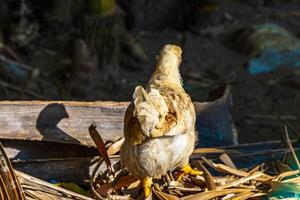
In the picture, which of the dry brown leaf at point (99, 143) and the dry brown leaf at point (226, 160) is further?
the dry brown leaf at point (226, 160)

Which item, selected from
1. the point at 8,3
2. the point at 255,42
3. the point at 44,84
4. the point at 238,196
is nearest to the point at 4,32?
the point at 8,3

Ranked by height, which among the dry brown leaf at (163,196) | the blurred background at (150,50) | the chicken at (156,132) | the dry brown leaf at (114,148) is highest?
the blurred background at (150,50)

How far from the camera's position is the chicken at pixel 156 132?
2305 millimetres

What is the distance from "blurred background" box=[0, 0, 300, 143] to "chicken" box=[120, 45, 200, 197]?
2492 mm

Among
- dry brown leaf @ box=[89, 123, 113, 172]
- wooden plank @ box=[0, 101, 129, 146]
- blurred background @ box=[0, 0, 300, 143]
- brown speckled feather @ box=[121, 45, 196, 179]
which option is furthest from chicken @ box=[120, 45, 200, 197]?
blurred background @ box=[0, 0, 300, 143]

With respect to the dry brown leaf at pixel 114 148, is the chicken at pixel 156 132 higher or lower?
lower

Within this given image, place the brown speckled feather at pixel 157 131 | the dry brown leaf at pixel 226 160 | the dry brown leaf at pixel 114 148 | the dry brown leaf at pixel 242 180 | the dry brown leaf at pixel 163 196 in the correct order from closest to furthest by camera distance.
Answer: the brown speckled feather at pixel 157 131, the dry brown leaf at pixel 163 196, the dry brown leaf at pixel 242 180, the dry brown leaf at pixel 114 148, the dry brown leaf at pixel 226 160

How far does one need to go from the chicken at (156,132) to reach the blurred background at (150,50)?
2492mm

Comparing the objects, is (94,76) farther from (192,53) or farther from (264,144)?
(264,144)

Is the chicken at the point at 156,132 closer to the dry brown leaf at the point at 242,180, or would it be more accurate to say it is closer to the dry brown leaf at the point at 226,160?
the dry brown leaf at the point at 242,180

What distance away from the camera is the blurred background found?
558 cm

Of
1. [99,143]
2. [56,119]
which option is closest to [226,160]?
[99,143]

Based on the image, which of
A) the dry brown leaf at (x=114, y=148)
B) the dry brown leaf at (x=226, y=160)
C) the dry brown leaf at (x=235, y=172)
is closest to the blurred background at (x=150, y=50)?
the dry brown leaf at (x=226, y=160)

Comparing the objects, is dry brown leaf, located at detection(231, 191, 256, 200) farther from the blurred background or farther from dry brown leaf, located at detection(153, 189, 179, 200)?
the blurred background
